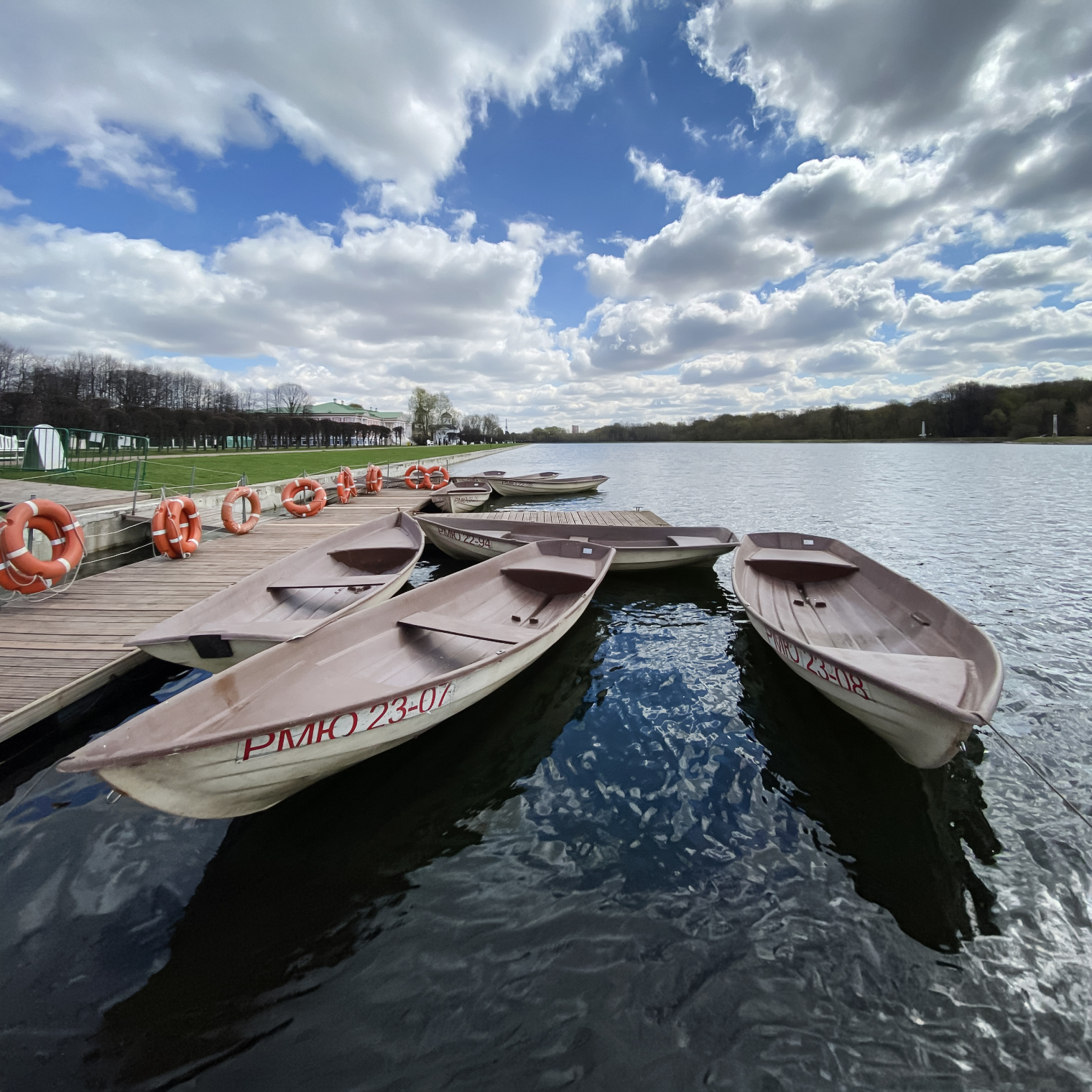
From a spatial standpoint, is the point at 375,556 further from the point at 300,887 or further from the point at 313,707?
the point at 300,887

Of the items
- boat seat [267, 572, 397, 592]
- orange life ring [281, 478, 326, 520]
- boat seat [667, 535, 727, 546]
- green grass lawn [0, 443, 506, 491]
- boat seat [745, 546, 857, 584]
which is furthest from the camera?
green grass lawn [0, 443, 506, 491]

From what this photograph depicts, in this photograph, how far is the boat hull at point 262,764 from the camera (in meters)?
2.91

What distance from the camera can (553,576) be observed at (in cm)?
820

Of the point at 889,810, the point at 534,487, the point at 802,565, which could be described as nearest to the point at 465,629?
the point at 889,810

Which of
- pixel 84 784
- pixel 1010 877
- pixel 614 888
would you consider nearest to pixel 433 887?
pixel 614 888

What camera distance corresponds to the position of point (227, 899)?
343cm

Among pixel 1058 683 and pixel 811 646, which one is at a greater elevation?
pixel 811 646

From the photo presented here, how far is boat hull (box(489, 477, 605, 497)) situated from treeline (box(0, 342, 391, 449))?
3926 cm

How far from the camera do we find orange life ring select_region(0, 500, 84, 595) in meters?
7.02

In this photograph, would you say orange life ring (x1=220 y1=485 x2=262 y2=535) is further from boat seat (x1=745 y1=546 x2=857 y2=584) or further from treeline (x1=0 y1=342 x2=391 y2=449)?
treeline (x1=0 y1=342 x2=391 y2=449)

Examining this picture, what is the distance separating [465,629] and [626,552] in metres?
5.51

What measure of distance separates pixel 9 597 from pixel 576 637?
8.05m

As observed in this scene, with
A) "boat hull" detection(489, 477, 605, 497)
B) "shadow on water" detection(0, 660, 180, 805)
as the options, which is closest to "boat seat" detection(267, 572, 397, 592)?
"shadow on water" detection(0, 660, 180, 805)

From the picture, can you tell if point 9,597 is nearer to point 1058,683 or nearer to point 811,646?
point 811,646
